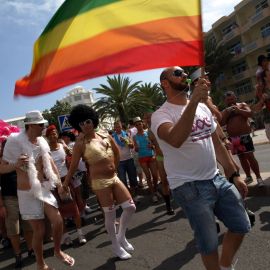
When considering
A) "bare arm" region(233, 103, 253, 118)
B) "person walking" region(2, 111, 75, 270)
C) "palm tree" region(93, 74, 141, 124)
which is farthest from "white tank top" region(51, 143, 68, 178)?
"palm tree" region(93, 74, 141, 124)

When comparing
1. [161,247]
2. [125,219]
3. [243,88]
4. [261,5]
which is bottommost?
[161,247]

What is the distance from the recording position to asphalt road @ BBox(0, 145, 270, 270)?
15.3ft

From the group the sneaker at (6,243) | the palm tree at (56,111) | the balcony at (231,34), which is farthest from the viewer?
the palm tree at (56,111)

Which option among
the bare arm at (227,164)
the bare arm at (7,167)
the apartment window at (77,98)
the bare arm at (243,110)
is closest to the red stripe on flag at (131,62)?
the bare arm at (227,164)

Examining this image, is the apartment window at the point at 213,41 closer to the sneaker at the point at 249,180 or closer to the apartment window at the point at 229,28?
the apartment window at the point at 229,28

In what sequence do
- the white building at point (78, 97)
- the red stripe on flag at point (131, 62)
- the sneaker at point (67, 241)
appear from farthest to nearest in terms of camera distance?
the white building at point (78, 97)
the sneaker at point (67, 241)
the red stripe on flag at point (131, 62)

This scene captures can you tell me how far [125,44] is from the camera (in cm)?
327

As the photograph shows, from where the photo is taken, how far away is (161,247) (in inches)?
218

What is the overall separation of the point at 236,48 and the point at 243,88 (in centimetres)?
493

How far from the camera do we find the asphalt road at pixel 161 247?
466 cm

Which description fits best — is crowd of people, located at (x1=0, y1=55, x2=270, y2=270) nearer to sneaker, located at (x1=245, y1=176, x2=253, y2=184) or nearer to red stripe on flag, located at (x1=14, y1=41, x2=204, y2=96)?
sneaker, located at (x1=245, y1=176, x2=253, y2=184)

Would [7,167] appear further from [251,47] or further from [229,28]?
[229,28]

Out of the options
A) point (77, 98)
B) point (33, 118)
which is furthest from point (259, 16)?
point (77, 98)

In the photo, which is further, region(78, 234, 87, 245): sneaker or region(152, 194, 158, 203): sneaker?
region(152, 194, 158, 203): sneaker
